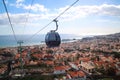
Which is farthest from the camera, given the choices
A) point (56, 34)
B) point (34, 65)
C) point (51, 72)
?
point (34, 65)

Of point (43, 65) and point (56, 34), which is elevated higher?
point (56, 34)

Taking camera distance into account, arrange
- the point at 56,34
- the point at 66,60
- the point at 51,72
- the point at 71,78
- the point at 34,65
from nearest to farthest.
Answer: the point at 56,34 < the point at 71,78 < the point at 51,72 < the point at 34,65 < the point at 66,60

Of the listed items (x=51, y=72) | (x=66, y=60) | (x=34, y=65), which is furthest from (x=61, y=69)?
(x=66, y=60)

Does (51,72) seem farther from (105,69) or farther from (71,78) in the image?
(105,69)

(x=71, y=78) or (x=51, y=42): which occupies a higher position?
(x=51, y=42)

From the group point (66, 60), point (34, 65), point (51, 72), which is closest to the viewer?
point (51, 72)

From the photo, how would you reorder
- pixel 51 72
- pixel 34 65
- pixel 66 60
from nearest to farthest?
pixel 51 72, pixel 34 65, pixel 66 60

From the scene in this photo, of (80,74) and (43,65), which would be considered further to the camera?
(43,65)

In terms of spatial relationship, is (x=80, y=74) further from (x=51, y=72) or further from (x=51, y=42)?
(x=51, y=42)

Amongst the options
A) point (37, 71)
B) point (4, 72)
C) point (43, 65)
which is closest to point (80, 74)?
point (37, 71)
